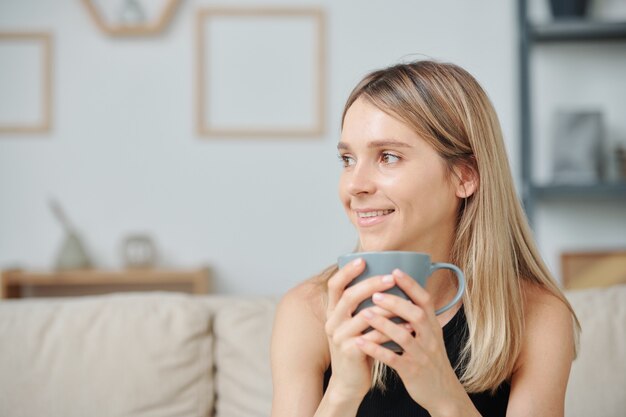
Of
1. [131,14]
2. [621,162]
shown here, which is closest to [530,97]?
[621,162]

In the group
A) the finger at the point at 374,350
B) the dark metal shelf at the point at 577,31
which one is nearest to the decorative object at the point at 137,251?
the dark metal shelf at the point at 577,31

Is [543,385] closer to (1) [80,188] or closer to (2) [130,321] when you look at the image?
(2) [130,321]

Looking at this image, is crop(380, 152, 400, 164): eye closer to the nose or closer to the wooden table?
the nose

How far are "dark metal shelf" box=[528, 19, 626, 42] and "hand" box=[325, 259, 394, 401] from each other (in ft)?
7.73

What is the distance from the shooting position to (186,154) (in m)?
3.31

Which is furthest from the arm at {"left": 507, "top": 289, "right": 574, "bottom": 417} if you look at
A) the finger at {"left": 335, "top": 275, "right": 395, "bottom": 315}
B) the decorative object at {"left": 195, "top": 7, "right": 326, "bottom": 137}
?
the decorative object at {"left": 195, "top": 7, "right": 326, "bottom": 137}

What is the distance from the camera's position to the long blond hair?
1253 mm

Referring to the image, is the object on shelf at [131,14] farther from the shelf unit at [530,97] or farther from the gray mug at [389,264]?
the gray mug at [389,264]

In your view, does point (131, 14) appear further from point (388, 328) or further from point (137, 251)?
point (388, 328)

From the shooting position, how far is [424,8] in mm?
3291

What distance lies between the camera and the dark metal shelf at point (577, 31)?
9.76ft

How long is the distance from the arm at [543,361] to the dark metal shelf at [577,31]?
1965mm

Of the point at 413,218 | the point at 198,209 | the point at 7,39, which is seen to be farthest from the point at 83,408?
the point at 7,39

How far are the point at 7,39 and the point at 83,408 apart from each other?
7.77ft
